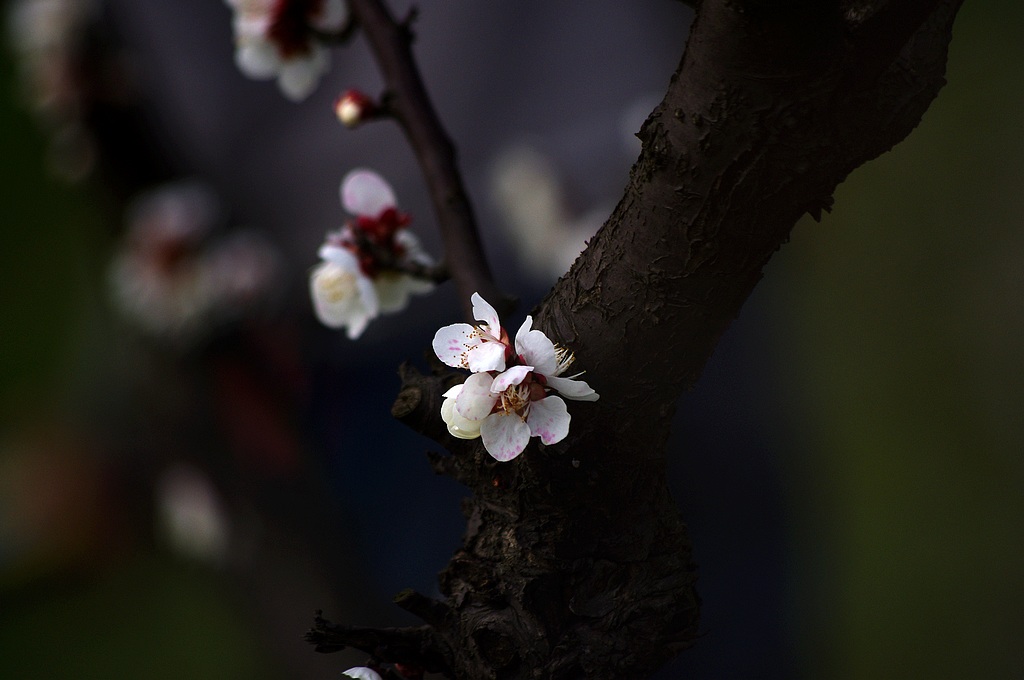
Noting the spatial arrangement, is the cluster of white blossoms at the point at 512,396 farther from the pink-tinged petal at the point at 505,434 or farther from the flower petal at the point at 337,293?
the flower petal at the point at 337,293

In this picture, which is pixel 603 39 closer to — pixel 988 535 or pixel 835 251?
pixel 835 251

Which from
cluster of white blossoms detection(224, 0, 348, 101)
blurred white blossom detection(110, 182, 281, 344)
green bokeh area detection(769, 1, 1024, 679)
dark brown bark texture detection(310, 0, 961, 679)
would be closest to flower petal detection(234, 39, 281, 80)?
cluster of white blossoms detection(224, 0, 348, 101)

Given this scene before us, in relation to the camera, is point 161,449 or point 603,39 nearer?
point 161,449

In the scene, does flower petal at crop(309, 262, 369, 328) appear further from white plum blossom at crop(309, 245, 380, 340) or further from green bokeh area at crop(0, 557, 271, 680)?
green bokeh area at crop(0, 557, 271, 680)

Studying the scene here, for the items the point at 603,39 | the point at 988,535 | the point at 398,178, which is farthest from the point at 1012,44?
the point at 398,178

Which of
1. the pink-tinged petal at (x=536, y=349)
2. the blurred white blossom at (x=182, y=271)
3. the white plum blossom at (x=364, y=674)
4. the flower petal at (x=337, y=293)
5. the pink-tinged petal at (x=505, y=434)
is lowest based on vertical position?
the white plum blossom at (x=364, y=674)

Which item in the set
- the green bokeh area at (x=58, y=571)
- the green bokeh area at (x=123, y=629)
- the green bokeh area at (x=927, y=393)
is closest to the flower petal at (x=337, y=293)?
the green bokeh area at (x=927, y=393)
